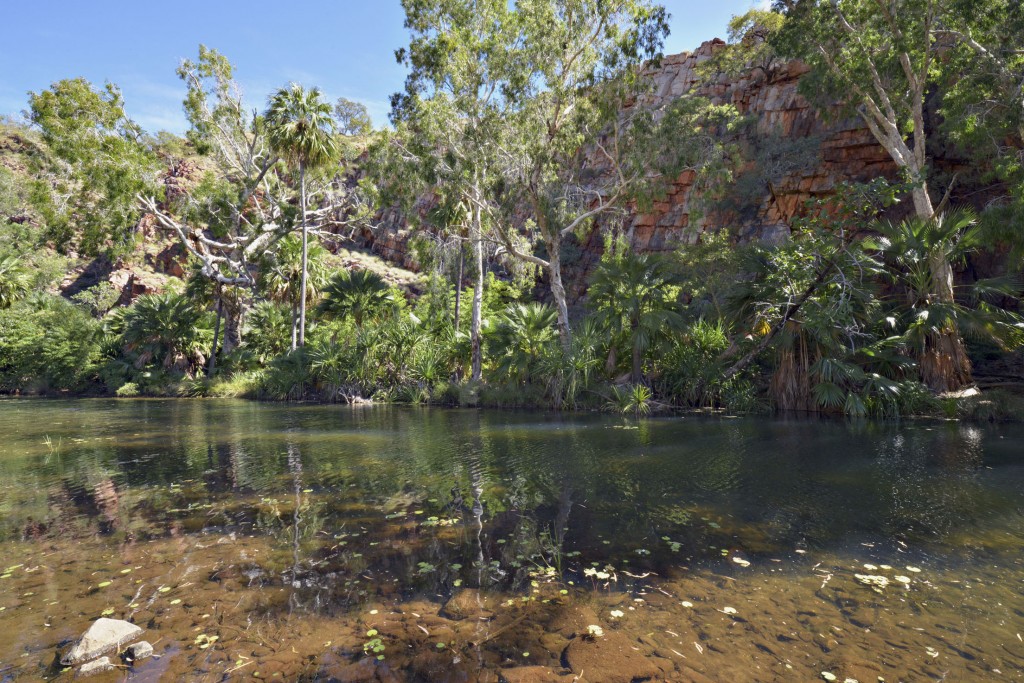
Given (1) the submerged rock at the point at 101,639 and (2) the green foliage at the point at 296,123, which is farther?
(2) the green foliage at the point at 296,123

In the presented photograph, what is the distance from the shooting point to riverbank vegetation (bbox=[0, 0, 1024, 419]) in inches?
601

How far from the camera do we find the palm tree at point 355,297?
28.5 meters

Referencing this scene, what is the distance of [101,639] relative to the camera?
301 cm

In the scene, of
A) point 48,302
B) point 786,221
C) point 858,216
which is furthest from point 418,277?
point 858,216

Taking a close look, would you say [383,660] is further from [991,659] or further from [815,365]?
[815,365]

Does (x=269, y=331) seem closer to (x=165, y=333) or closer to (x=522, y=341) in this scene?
(x=165, y=333)

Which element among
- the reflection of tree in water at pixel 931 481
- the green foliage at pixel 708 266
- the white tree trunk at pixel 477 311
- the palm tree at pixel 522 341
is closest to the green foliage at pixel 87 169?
the white tree trunk at pixel 477 311

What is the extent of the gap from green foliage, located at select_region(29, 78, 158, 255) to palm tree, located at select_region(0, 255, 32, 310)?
896 centimetres

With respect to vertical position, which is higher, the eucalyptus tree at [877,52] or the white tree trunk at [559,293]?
the eucalyptus tree at [877,52]

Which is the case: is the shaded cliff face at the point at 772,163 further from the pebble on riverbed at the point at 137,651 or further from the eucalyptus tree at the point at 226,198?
the pebble on riverbed at the point at 137,651

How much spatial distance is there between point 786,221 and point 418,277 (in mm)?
28734

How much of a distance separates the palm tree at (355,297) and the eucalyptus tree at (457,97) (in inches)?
345

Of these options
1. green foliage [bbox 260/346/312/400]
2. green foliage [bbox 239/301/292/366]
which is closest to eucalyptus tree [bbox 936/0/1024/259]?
green foliage [bbox 260/346/312/400]

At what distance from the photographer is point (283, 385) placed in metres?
24.5
